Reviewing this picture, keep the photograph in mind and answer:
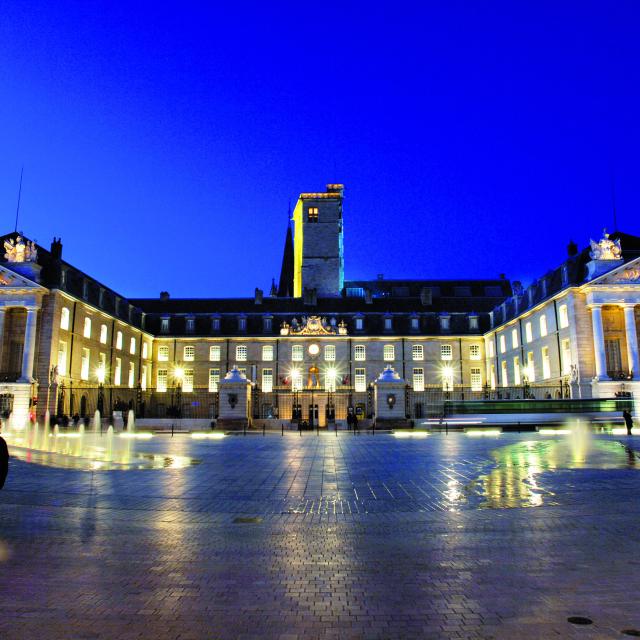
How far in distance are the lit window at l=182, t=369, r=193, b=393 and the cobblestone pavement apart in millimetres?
58060

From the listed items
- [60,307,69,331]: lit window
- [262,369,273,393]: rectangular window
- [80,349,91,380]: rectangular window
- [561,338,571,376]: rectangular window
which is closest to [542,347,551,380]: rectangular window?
[561,338,571,376]: rectangular window

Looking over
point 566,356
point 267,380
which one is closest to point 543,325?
point 566,356

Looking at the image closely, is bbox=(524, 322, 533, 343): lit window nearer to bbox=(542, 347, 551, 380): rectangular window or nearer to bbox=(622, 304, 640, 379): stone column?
bbox=(542, 347, 551, 380): rectangular window

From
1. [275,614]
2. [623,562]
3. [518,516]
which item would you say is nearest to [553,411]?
[518,516]

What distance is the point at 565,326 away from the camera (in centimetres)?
4972

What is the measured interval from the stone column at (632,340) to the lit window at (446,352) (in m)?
25.6

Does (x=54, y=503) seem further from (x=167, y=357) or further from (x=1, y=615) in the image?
(x=167, y=357)

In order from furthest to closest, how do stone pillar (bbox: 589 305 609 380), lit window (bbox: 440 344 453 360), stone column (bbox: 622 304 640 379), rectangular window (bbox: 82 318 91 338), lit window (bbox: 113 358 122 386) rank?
lit window (bbox: 440 344 453 360)
lit window (bbox: 113 358 122 386)
rectangular window (bbox: 82 318 91 338)
stone column (bbox: 622 304 640 379)
stone pillar (bbox: 589 305 609 380)

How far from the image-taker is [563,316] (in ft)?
165

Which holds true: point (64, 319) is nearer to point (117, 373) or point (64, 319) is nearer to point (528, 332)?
point (117, 373)

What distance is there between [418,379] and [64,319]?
39761 mm

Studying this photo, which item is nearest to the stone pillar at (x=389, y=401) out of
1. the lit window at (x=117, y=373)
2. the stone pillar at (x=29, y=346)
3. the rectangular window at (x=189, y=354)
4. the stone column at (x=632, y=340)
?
the stone column at (x=632, y=340)

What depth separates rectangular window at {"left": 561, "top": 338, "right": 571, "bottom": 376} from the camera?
161 feet

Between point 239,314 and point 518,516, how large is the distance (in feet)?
215
